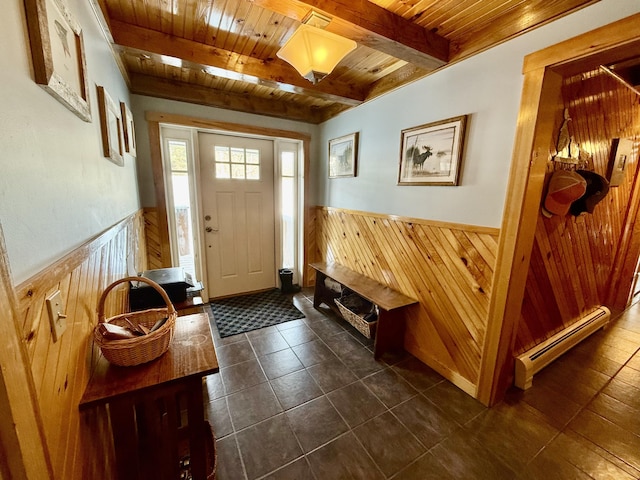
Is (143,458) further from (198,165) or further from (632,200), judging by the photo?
(632,200)

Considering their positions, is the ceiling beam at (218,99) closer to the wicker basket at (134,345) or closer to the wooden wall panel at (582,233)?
the wicker basket at (134,345)

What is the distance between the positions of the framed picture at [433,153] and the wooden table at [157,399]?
72.8 inches

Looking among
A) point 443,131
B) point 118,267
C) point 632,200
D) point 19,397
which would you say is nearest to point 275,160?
point 443,131

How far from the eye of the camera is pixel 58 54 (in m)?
0.79

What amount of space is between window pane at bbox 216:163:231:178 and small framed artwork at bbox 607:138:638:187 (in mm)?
3672

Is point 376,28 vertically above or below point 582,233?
above

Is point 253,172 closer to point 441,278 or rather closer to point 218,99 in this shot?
point 218,99

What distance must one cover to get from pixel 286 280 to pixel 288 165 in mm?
1560

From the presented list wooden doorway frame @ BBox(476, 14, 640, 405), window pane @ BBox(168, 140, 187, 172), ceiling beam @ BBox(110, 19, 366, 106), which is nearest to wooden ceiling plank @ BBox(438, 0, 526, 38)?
wooden doorway frame @ BBox(476, 14, 640, 405)

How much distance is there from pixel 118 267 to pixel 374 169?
2.19 metres

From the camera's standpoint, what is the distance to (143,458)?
1.23m

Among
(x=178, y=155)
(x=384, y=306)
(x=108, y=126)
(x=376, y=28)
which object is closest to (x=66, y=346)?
(x=108, y=126)

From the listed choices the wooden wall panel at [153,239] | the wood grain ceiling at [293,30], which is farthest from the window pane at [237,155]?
the wooden wall panel at [153,239]

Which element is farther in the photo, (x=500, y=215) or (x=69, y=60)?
(x=500, y=215)
